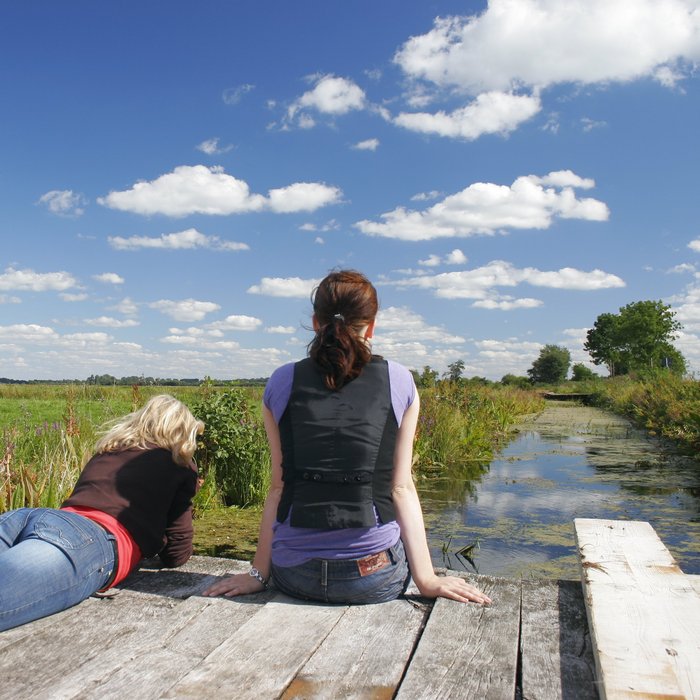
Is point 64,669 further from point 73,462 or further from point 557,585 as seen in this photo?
point 73,462

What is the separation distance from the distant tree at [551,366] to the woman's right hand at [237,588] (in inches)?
2045

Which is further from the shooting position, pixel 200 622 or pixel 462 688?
pixel 200 622

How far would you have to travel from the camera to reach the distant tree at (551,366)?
53.6 metres

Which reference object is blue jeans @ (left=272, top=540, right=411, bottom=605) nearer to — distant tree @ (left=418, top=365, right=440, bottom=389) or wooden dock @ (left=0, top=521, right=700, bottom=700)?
wooden dock @ (left=0, top=521, right=700, bottom=700)

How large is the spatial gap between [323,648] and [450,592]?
0.61m

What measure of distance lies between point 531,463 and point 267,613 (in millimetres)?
8381

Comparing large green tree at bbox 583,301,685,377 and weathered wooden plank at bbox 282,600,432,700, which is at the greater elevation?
large green tree at bbox 583,301,685,377

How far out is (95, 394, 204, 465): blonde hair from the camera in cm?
300

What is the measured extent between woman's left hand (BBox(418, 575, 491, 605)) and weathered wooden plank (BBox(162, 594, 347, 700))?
1.08ft

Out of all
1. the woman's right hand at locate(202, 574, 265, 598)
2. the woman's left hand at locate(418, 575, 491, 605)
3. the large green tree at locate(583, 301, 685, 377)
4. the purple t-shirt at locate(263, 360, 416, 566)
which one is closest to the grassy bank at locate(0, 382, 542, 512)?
the woman's right hand at locate(202, 574, 265, 598)

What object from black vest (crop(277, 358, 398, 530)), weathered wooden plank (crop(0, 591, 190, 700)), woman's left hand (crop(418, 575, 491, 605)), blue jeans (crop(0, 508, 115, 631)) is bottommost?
weathered wooden plank (crop(0, 591, 190, 700))

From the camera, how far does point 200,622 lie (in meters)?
2.42

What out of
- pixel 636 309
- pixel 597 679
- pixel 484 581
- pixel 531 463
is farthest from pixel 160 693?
pixel 636 309

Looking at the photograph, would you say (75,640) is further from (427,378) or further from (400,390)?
(427,378)
